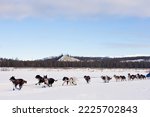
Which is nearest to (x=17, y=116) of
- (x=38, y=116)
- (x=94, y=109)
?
(x=38, y=116)

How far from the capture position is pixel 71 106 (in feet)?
41.4

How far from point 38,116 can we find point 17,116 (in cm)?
65

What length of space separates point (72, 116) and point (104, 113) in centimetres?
105

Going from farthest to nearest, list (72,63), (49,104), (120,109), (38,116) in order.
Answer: (72,63) → (49,104) → (120,109) → (38,116)

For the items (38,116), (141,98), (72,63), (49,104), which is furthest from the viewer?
(72,63)

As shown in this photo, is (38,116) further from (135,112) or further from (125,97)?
(125,97)

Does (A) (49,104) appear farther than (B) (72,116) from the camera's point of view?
Yes

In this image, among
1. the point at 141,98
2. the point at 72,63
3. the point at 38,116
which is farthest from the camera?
the point at 72,63

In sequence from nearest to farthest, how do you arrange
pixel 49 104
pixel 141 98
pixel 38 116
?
pixel 38 116 → pixel 49 104 → pixel 141 98

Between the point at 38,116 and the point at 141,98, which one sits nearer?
the point at 38,116

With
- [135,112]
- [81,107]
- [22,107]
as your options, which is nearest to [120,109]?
[135,112]

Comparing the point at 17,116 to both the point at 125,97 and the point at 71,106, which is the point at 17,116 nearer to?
the point at 71,106

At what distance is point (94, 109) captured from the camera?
40.0 ft

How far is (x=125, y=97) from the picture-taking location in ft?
50.0
